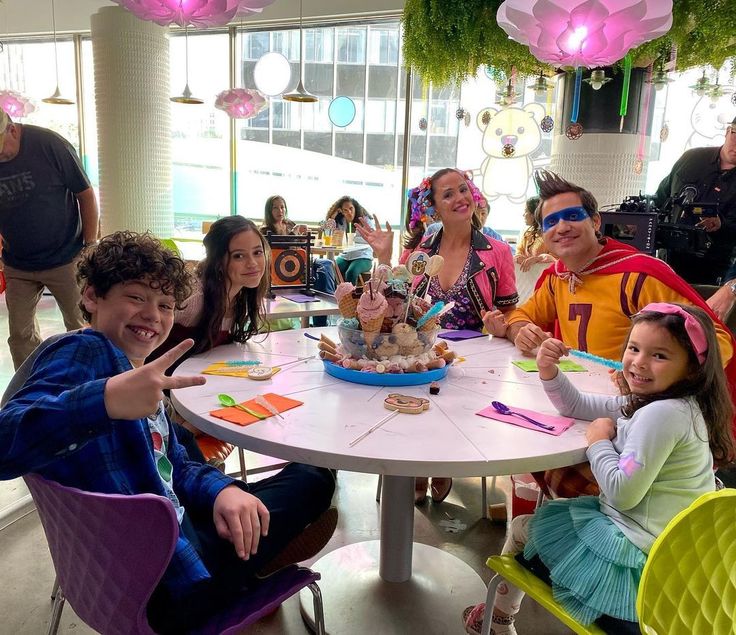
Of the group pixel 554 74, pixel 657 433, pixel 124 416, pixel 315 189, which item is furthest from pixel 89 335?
pixel 315 189

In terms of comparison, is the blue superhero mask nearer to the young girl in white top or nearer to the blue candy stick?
the blue candy stick

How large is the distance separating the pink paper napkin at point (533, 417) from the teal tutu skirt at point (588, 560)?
0.65 ft

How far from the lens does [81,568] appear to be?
108cm

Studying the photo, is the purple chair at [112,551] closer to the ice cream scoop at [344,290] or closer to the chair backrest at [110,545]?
the chair backrest at [110,545]

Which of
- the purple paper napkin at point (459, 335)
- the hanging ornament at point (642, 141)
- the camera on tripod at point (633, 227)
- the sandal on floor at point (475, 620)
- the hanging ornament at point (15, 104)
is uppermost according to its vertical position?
the hanging ornament at point (15, 104)

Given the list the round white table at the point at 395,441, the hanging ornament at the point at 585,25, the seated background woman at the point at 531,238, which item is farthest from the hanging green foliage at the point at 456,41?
the round white table at the point at 395,441

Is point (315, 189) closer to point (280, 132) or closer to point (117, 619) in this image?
point (280, 132)

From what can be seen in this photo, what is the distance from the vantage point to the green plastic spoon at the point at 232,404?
1.49 meters

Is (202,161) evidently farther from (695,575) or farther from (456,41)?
(695,575)

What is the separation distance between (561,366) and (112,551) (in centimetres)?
152

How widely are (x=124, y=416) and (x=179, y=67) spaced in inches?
313

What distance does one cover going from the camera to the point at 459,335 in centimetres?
255

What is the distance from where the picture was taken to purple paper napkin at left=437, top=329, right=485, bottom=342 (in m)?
2.50

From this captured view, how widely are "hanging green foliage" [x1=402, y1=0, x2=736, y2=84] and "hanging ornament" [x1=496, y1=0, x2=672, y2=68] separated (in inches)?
46.0
